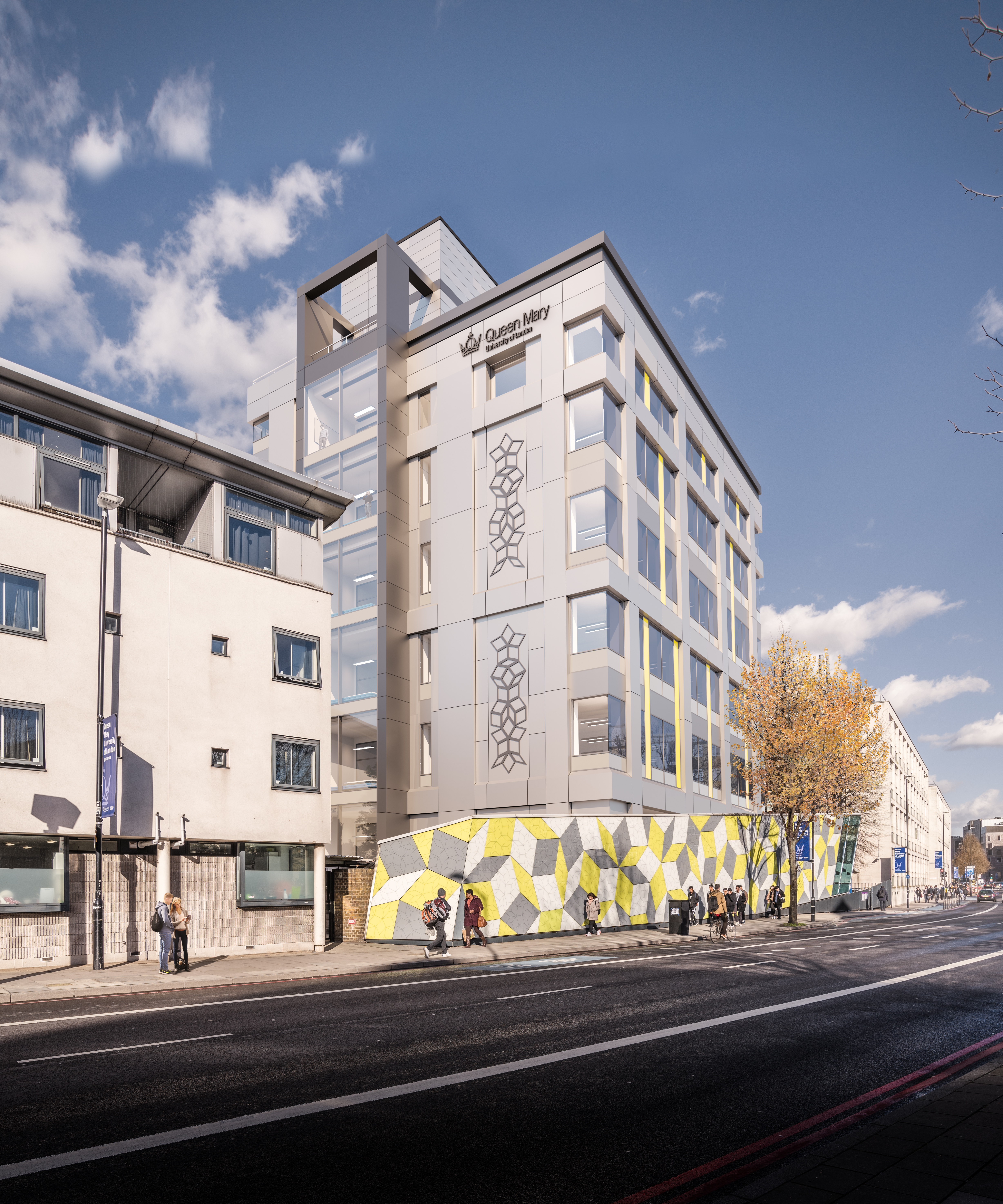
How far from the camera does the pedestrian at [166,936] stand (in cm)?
2217

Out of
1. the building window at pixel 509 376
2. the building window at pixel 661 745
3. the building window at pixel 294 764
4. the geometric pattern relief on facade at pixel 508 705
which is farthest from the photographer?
the building window at pixel 509 376

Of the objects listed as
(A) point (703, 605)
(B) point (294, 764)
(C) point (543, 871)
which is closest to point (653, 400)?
(A) point (703, 605)

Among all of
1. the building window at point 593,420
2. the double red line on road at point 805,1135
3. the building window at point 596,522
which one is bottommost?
the double red line on road at point 805,1135

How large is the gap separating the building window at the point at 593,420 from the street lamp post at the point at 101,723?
71.0 feet

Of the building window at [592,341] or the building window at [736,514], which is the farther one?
the building window at [736,514]

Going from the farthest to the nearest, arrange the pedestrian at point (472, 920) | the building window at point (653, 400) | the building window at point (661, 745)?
the building window at point (653, 400), the building window at point (661, 745), the pedestrian at point (472, 920)

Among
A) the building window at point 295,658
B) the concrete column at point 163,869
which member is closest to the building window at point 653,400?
the building window at point 295,658

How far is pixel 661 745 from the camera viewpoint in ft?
147

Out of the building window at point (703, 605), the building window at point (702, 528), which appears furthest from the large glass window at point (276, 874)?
the building window at point (702, 528)

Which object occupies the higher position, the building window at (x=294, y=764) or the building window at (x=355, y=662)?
the building window at (x=355, y=662)

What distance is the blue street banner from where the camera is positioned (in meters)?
22.8

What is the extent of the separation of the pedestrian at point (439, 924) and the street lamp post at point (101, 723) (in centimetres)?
869

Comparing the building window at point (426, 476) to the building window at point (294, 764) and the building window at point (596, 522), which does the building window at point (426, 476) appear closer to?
the building window at point (596, 522)

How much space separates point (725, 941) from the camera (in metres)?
33.3
